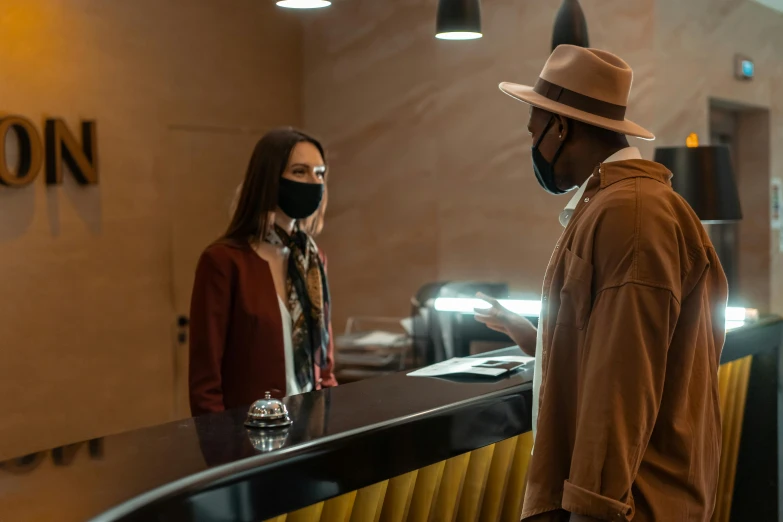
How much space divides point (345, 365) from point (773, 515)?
2.21 m

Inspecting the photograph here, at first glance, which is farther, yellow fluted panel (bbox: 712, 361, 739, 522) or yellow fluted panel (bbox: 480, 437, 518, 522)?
yellow fluted panel (bbox: 712, 361, 739, 522)

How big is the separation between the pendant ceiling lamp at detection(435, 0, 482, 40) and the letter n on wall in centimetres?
224

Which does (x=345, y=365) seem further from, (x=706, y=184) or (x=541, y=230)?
(x=706, y=184)

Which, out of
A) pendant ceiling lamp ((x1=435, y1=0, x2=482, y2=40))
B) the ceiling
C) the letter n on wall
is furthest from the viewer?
the ceiling

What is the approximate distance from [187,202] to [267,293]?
8.78 feet

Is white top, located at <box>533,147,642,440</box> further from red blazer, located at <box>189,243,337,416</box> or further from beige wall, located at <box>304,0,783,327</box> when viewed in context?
beige wall, located at <box>304,0,783,327</box>

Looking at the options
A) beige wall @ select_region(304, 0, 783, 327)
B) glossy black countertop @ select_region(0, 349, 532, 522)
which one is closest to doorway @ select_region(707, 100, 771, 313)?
beige wall @ select_region(304, 0, 783, 327)

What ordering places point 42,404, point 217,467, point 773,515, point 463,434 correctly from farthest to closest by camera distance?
point 42,404, point 773,515, point 463,434, point 217,467

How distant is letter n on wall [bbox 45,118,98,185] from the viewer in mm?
4402

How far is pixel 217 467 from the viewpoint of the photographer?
136 cm

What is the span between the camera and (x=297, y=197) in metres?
2.83

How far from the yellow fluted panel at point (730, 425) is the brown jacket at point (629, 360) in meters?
1.64

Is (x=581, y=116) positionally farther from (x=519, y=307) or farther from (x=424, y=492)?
(x=519, y=307)

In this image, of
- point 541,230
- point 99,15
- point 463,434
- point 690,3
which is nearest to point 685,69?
point 690,3
